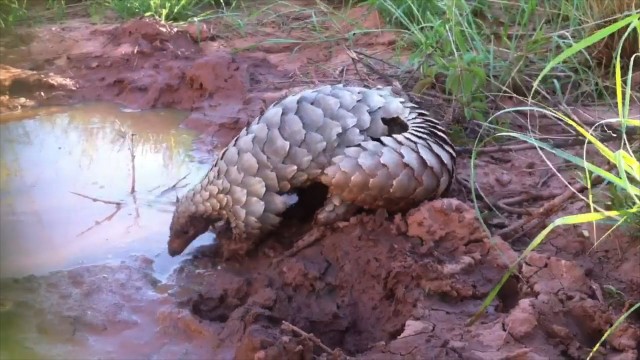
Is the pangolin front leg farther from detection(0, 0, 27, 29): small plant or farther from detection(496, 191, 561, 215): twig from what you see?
detection(0, 0, 27, 29): small plant

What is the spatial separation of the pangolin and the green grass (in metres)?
0.63

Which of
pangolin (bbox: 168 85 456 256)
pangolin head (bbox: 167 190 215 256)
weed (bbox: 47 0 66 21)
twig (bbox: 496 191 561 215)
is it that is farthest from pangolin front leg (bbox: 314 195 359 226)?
weed (bbox: 47 0 66 21)

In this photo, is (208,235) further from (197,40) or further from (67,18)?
(67,18)

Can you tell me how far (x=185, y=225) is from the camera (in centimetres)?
238

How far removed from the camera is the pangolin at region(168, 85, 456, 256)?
216 centimetres

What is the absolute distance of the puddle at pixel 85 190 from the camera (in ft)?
7.83

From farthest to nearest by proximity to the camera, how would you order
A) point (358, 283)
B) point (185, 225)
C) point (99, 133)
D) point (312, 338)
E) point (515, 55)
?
point (99, 133)
point (515, 55)
point (185, 225)
point (358, 283)
point (312, 338)

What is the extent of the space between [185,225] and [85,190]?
58 cm

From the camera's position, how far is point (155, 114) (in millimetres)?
3797

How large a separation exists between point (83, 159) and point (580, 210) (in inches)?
74.5

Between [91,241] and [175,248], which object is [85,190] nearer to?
[91,241]

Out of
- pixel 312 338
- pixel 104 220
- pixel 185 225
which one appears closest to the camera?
pixel 312 338

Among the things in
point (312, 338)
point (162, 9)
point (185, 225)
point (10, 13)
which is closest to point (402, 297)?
point (312, 338)

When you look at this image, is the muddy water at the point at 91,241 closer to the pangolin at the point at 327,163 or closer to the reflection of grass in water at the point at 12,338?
the reflection of grass in water at the point at 12,338
